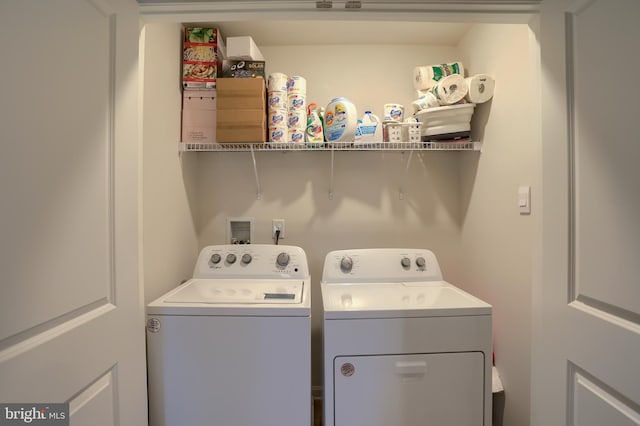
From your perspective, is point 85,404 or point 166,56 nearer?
point 85,404

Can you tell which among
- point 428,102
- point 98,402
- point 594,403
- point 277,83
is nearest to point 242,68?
point 277,83

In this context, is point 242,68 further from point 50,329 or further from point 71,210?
point 50,329

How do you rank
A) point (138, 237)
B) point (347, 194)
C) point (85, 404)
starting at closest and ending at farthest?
1. point (85, 404)
2. point (138, 237)
3. point (347, 194)

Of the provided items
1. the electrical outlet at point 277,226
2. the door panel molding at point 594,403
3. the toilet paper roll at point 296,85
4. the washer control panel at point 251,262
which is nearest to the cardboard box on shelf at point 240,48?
the toilet paper roll at point 296,85

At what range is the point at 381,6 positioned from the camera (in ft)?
3.22

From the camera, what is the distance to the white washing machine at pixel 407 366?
1.15m

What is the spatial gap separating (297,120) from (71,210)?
117 centimetres

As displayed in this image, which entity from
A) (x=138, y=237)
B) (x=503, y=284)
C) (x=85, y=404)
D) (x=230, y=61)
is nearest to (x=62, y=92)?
(x=138, y=237)

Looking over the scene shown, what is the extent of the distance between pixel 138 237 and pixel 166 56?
3.50 feet

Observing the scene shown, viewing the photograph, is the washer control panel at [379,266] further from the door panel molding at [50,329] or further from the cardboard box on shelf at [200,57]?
the cardboard box on shelf at [200,57]

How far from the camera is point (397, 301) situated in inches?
50.3

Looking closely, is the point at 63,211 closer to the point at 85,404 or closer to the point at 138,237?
the point at 138,237

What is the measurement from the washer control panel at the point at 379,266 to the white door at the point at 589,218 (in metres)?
0.71

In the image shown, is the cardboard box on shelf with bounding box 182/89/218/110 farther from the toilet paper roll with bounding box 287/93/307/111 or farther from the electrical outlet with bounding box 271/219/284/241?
the electrical outlet with bounding box 271/219/284/241
